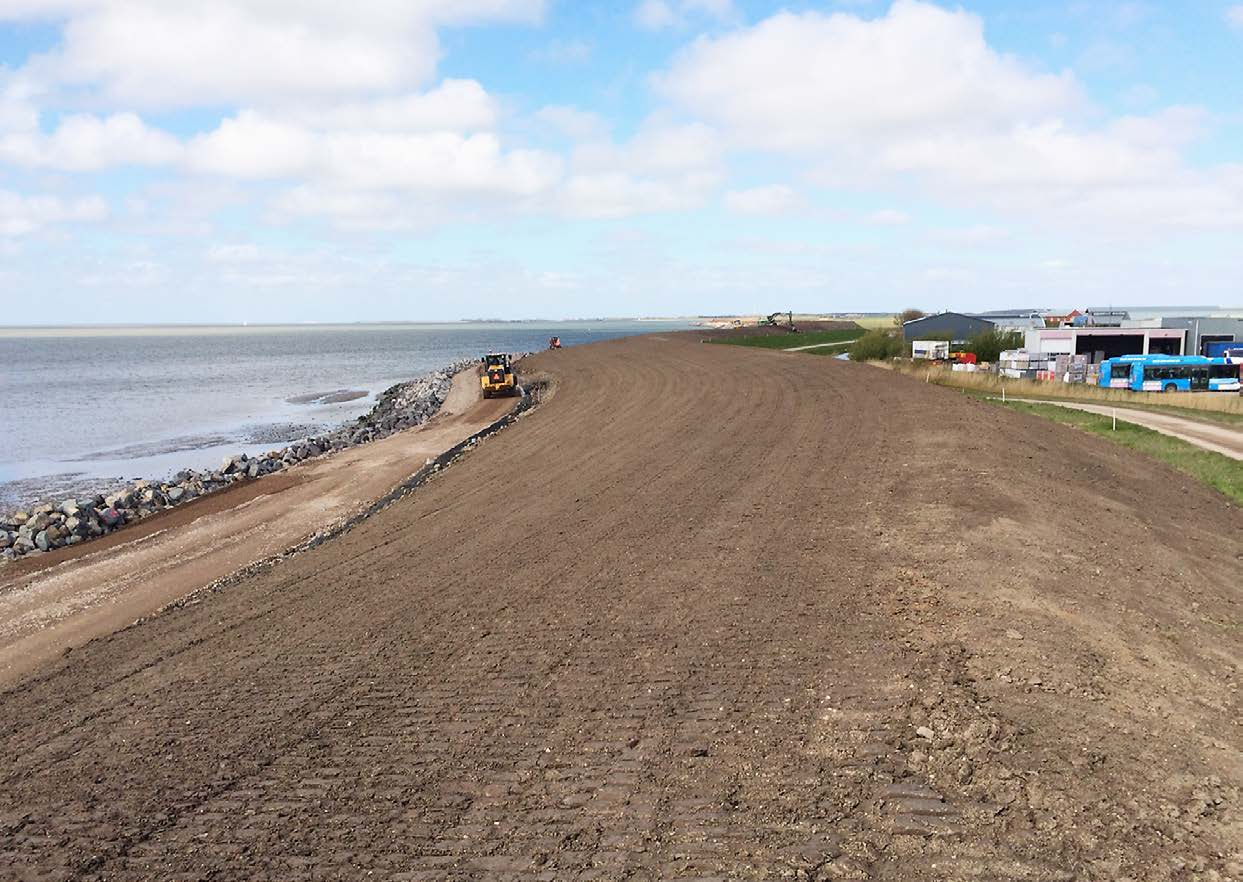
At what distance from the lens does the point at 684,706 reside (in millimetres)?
8336

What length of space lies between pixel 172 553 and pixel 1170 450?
28.2 metres

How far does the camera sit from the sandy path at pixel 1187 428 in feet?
86.9

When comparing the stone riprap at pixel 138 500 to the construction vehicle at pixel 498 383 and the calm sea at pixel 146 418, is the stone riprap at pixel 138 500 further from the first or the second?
the calm sea at pixel 146 418

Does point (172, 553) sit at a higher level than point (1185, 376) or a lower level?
lower

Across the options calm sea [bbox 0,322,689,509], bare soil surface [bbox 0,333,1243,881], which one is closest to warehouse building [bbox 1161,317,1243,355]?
bare soil surface [bbox 0,333,1243,881]

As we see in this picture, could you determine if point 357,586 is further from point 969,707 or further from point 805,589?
point 969,707

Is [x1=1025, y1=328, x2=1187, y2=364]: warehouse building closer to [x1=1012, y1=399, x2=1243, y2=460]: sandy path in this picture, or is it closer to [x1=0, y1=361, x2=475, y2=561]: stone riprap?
[x1=1012, y1=399, x2=1243, y2=460]: sandy path

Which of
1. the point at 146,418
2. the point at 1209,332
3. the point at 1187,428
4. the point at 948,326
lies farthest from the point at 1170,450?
the point at 146,418

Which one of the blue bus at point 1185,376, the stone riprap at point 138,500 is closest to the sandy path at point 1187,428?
the blue bus at point 1185,376

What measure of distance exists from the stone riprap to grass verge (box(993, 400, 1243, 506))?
29.3 meters

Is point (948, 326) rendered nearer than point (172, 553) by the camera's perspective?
No

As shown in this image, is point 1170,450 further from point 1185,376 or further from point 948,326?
point 948,326

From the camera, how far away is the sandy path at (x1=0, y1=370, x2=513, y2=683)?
13523 mm

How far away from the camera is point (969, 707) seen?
7863mm
